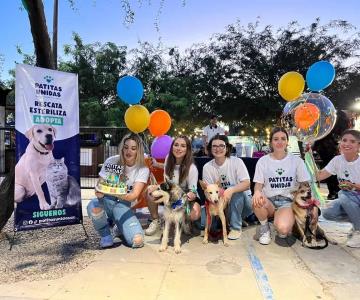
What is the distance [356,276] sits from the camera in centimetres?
386

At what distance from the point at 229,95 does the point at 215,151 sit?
18.6m

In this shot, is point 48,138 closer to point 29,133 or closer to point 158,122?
point 29,133

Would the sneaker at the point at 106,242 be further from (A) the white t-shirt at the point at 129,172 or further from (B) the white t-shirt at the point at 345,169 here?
(B) the white t-shirt at the point at 345,169

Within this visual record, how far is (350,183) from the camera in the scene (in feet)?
16.1

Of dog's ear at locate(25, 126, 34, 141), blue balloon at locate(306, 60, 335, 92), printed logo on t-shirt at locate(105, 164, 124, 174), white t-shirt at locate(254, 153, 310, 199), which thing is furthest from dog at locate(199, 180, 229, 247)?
blue balloon at locate(306, 60, 335, 92)

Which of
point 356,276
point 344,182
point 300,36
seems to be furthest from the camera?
point 300,36

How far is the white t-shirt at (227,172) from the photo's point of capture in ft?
16.6

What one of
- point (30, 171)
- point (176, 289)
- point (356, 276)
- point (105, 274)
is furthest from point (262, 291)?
point (30, 171)

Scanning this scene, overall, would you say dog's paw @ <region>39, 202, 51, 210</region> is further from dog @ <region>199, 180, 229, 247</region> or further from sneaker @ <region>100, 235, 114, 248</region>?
dog @ <region>199, 180, 229, 247</region>

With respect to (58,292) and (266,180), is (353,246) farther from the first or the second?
(58,292)

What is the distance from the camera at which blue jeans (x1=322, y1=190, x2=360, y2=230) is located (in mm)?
4887

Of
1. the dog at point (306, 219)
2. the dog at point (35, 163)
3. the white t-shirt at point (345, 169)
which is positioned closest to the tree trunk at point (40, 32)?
the dog at point (35, 163)

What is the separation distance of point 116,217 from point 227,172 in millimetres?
1546

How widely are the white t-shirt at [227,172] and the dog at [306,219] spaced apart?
699 mm
